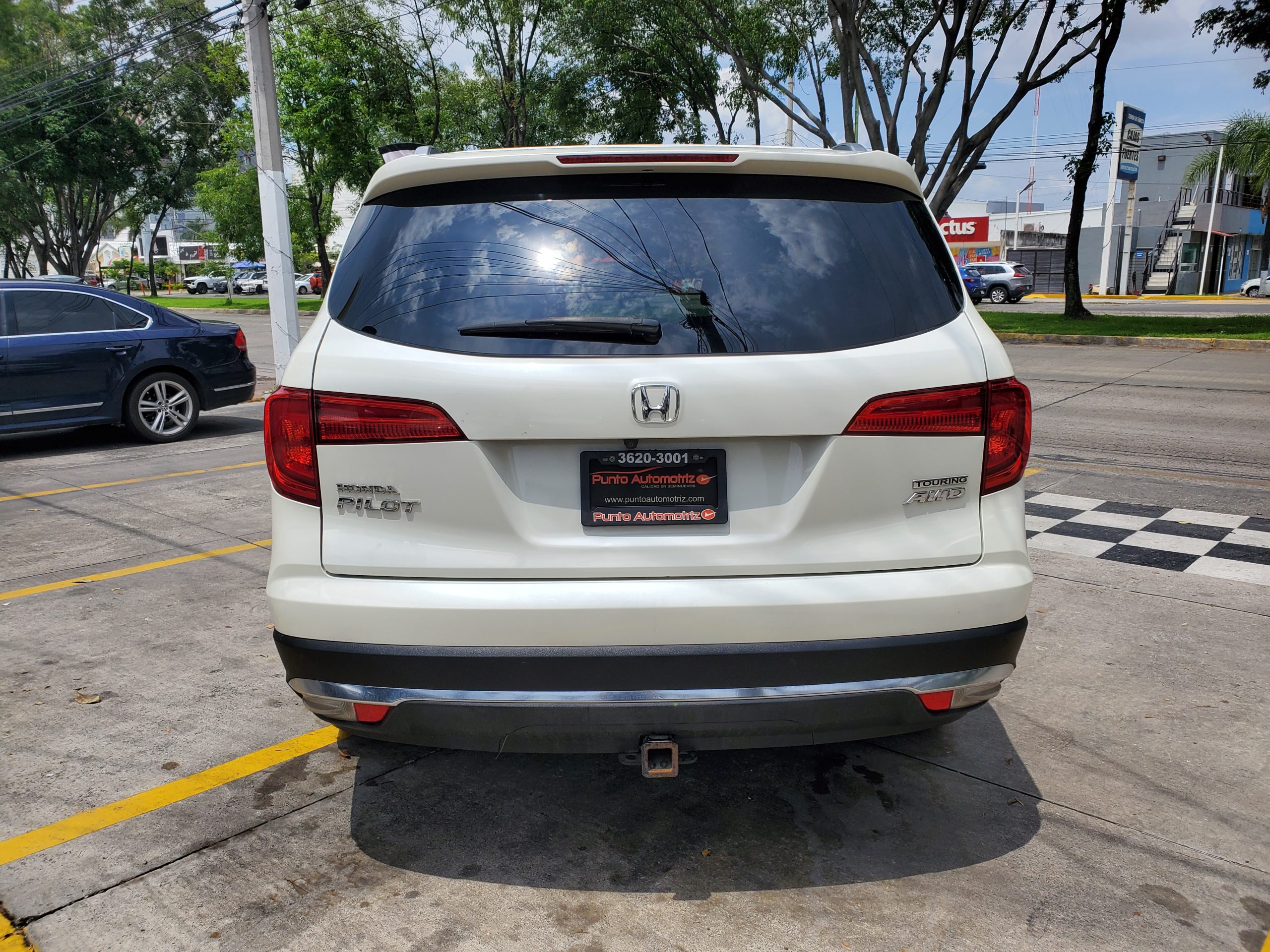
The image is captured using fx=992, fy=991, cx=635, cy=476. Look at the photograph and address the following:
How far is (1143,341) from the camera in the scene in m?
18.8

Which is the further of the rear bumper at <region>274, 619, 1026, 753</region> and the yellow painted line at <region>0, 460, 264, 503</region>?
the yellow painted line at <region>0, 460, 264, 503</region>

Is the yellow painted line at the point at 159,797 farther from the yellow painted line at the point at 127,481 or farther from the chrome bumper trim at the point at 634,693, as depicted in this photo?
the yellow painted line at the point at 127,481

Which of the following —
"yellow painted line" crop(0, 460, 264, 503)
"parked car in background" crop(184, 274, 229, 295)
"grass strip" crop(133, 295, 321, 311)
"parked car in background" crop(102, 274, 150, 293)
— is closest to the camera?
"yellow painted line" crop(0, 460, 264, 503)

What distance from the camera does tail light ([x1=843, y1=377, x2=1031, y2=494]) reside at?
2418mm

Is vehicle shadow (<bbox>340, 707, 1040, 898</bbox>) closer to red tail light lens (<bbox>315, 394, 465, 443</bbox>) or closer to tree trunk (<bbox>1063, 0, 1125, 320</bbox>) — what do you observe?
red tail light lens (<bbox>315, 394, 465, 443</bbox>)

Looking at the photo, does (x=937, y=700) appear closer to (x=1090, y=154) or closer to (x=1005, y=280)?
(x=1090, y=154)

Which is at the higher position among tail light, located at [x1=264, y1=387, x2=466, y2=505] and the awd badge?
tail light, located at [x1=264, y1=387, x2=466, y2=505]

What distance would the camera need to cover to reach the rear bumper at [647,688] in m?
2.36

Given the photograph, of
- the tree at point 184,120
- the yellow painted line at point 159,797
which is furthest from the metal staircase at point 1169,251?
the yellow painted line at point 159,797

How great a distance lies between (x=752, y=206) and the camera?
2568mm

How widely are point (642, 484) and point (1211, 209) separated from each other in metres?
57.0

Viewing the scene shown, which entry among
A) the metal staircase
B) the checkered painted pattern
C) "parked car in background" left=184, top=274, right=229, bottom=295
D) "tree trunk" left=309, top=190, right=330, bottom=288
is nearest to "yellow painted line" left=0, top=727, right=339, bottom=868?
the checkered painted pattern

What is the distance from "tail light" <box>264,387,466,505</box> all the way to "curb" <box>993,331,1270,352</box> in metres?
15.6

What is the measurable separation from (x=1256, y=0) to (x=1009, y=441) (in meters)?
23.8
